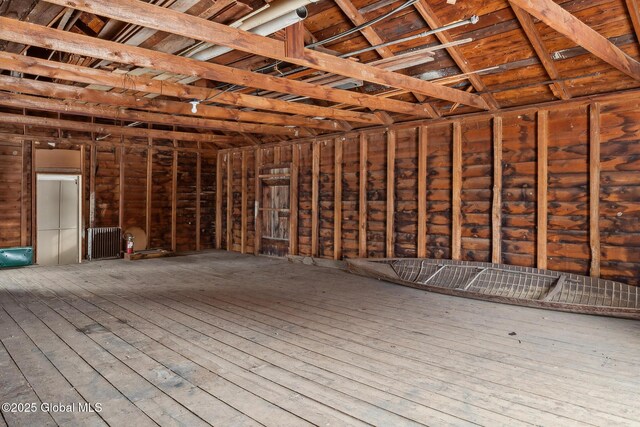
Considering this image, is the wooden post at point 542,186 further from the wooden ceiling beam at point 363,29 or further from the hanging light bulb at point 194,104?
the hanging light bulb at point 194,104

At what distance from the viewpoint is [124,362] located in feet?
10.4

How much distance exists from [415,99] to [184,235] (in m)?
6.86

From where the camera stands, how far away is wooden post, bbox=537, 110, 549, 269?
5504 millimetres

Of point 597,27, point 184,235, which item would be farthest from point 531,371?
point 184,235

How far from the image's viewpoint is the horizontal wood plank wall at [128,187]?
8.02 metres

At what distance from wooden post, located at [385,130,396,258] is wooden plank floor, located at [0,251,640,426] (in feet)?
5.18

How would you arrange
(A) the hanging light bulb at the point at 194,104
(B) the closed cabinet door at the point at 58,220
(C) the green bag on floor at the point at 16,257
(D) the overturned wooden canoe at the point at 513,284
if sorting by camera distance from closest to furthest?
(D) the overturned wooden canoe at the point at 513,284 → (A) the hanging light bulb at the point at 194,104 → (C) the green bag on floor at the point at 16,257 → (B) the closed cabinet door at the point at 58,220

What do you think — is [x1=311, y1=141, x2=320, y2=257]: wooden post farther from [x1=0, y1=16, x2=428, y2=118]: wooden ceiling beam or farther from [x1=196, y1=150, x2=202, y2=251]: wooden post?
[x1=196, y1=150, x2=202, y2=251]: wooden post

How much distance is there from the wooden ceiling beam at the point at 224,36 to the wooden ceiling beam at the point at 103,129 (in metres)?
4.74

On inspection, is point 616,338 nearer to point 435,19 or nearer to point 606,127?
point 606,127

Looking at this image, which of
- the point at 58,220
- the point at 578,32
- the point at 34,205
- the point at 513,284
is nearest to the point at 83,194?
the point at 58,220

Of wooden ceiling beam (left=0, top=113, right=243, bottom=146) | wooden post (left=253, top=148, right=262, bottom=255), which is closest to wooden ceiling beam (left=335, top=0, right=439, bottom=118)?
wooden post (left=253, top=148, right=262, bottom=255)

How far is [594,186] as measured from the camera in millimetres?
5113

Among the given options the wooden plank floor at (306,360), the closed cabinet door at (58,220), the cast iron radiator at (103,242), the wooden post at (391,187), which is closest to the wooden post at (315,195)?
the wooden post at (391,187)
